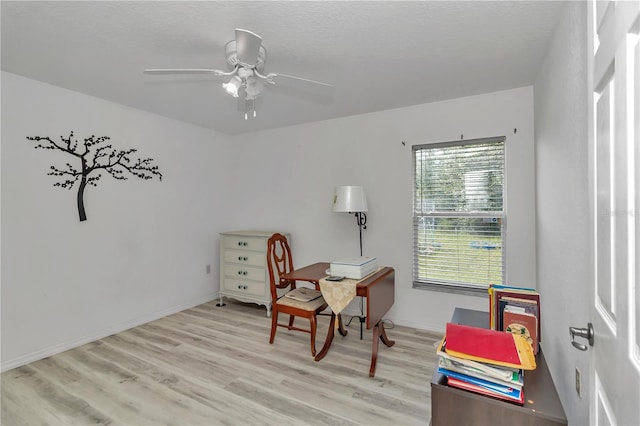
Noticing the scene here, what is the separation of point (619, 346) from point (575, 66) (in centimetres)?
132

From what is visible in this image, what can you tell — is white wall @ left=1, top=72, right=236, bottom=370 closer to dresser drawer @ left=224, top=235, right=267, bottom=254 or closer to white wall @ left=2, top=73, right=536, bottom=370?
white wall @ left=2, top=73, right=536, bottom=370

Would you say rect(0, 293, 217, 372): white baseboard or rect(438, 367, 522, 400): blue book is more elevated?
rect(438, 367, 522, 400): blue book

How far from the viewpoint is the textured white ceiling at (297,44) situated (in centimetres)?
162

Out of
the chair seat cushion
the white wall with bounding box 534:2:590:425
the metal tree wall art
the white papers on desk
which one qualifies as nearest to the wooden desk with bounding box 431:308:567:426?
the white wall with bounding box 534:2:590:425

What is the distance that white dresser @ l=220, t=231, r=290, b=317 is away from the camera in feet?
11.7

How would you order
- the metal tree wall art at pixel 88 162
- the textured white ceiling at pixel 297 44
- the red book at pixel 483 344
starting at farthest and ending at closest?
the metal tree wall art at pixel 88 162, the textured white ceiling at pixel 297 44, the red book at pixel 483 344

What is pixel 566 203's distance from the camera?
4.89 feet

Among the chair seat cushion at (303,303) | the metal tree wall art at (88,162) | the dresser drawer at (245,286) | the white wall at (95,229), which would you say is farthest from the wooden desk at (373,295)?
the metal tree wall art at (88,162)

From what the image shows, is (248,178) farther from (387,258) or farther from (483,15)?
(483,15)

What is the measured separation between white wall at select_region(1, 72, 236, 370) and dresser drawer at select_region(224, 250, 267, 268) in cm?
40

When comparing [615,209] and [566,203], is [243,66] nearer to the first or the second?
[615,209]

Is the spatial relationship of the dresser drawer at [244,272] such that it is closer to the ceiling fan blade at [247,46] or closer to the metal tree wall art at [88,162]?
the metal tree wall art at [88,162]

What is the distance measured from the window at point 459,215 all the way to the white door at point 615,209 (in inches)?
83.5

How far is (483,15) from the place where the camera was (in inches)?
65.9
